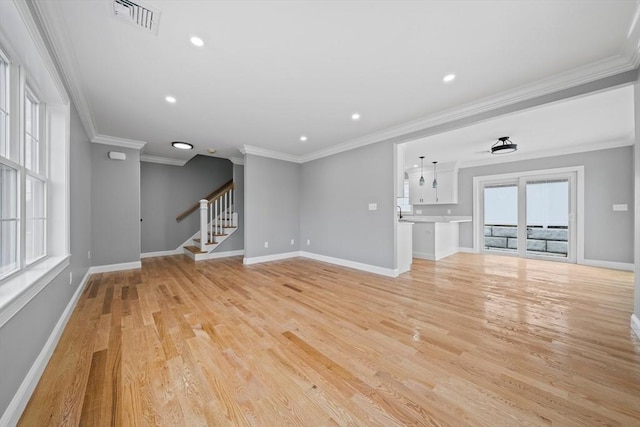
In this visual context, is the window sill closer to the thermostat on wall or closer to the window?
the window

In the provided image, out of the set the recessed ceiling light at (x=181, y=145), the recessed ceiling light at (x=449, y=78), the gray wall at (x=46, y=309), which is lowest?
the gray wall at (x=46, y=309)

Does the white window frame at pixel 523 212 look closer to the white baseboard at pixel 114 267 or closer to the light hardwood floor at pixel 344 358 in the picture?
the light hardwood floor at pixel 344 358

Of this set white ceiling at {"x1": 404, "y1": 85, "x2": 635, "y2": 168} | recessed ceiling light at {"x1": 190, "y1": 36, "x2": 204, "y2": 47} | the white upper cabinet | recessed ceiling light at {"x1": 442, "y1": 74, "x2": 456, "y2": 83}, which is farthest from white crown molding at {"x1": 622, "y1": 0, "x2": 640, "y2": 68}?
the white upper cabinet

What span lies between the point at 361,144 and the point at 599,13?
3.11 metres

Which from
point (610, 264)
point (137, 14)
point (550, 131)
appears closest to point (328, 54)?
point (137, 14)

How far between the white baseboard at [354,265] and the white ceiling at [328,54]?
2600 millimetres

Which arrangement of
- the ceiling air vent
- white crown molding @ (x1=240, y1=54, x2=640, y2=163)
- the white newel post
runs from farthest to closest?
the white newel post, white crown molding @ (x1=240, y1=54, x2=640, y2=163), the ceiling air vent

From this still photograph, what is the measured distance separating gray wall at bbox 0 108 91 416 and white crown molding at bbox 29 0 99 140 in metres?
0.23

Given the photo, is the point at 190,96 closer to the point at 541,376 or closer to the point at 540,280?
the point at 541,376

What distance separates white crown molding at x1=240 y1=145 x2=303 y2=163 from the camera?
4988mm

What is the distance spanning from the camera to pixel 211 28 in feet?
5.96

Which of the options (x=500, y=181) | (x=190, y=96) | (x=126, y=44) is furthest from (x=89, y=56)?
(x=500, y=181)

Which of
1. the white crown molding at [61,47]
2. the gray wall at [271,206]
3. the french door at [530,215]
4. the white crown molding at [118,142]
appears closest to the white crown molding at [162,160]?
the white crown molding at [118,142]

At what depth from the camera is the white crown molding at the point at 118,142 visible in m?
4.26
